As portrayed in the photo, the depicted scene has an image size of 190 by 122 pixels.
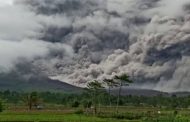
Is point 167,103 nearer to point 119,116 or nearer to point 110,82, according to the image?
point 110,82

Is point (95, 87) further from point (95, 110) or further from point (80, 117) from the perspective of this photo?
point (80, 117)

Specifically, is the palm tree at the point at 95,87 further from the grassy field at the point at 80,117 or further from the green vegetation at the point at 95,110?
the grassy field at the point at 80,117

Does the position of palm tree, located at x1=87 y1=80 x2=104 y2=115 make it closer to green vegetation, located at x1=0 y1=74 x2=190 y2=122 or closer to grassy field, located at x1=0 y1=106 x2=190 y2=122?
green vegetation, located at x1=0 y1=74 x2=190 y2=122

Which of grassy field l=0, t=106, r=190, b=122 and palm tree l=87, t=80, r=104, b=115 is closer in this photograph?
grassy field l=0, t=106, r=190, b=122

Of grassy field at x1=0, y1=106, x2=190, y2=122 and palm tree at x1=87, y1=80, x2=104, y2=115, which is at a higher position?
palm tree at x1=87, y1=80, x2=104, y2=115

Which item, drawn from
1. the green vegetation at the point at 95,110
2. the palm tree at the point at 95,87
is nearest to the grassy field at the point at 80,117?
the green vegetation at the point at 95,110

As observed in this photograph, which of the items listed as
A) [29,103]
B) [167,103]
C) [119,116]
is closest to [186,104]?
[167,103]

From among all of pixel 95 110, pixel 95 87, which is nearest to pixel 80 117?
pixel 95 110

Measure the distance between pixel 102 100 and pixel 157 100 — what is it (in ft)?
115

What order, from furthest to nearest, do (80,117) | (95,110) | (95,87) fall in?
(95,87) < (95,110) < (80,117)

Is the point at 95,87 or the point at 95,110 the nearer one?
the point at 95,110

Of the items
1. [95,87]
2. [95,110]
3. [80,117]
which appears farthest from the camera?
[95,87]

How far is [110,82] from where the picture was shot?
13212 centimetres

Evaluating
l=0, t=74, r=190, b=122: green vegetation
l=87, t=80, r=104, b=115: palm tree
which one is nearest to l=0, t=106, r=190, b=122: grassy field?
l=0, t=74, r=190, b=122: green vegetation
